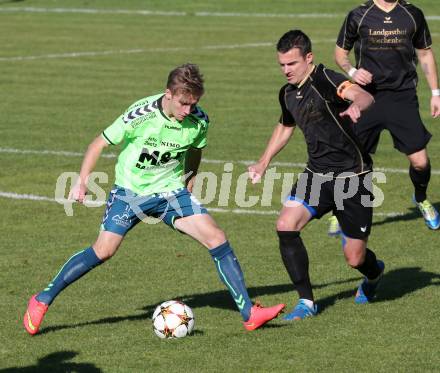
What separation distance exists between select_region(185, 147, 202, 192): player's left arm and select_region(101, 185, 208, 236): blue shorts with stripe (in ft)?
1.26

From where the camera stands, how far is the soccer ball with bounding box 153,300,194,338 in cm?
928

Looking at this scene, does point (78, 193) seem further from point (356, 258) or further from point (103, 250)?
point (356, 258)

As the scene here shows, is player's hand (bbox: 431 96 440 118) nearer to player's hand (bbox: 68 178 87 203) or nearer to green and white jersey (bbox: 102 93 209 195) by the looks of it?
green and white jersey (bbox: 102 93 209 195)

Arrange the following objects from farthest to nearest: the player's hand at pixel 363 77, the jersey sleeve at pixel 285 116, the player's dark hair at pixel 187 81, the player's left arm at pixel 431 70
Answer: the player's left arm at pixel 431 70 < the player's hand at pixel 363 77 < the jersey sleeve at pixel 285 116 < the player's dark hair at pixel 187 81

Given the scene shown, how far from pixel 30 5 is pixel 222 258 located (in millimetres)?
35719

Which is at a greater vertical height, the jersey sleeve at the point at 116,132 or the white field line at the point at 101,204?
the jersey sleeve at the point at 116,132

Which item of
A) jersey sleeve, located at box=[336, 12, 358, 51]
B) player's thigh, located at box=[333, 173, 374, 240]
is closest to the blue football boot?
player's thigh, located at box=[333, 173, 374, 240]

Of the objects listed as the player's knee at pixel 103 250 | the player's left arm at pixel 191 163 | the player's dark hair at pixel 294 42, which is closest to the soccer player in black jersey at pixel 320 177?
the player's dark hair at pixel 294 42

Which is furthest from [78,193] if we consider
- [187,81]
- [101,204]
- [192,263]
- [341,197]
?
[101,204]

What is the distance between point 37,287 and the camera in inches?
440

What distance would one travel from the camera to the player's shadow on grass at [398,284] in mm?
10656

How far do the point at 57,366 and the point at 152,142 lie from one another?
212cm

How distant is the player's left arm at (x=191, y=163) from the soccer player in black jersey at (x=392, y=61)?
3.32 metres

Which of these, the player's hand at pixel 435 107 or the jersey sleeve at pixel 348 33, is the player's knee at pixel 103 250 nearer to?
the jersey sleeve at pixel 348 33
